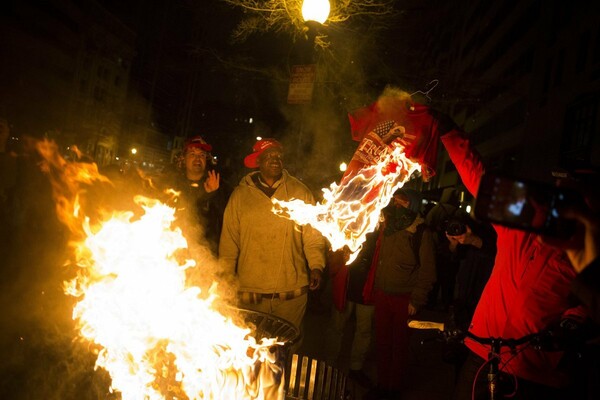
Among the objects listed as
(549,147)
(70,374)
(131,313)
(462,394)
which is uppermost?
(549,147)

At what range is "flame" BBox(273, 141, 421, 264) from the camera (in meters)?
4.15

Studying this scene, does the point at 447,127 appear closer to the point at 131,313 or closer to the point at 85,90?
the point at 131,313

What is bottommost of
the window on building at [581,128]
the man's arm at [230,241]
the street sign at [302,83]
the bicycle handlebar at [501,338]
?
the bicycle handlebar at [501,338]

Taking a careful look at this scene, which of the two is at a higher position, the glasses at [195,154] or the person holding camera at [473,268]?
the glasses at [195,154]

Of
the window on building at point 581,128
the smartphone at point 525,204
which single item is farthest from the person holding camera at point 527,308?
the window on building at point 581,128

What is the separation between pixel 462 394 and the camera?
3000 millimetres

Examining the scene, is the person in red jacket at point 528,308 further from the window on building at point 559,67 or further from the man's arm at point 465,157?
the window on building at point 559,67

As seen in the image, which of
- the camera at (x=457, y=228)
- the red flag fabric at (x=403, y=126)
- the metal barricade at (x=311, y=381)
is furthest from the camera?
the red flag fabric at (x=403, y=126)

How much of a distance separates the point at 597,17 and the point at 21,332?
25644 millimetres

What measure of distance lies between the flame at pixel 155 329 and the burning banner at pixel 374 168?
1336 millimetres

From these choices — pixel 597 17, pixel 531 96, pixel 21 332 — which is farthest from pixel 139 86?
pixel 21 332

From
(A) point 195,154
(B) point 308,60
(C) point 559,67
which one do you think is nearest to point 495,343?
(A) point 195,154

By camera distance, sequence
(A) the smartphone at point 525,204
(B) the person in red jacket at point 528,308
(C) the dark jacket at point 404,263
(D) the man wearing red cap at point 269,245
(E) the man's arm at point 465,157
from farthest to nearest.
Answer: (C) the dark jacket at point 404,263, (D) the man wearing red cap at point 269,245, (E) the man's arm at point 465,157, (B) the person in red jacket at point 528,308, (A) the smartphone at point 525,204

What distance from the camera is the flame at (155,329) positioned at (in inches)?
119
